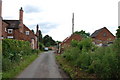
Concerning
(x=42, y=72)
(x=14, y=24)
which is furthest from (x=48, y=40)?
(x=42, y=72)

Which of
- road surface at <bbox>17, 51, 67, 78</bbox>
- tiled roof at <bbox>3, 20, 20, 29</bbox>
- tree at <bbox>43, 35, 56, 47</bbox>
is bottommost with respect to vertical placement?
road surface at <bbox>17, 51, 67, 78</bbox>

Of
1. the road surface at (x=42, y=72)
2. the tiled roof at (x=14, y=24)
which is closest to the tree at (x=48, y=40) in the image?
the tiled roof at (x=14, y=24)

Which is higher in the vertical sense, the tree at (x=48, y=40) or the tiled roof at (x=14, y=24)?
the tiled roof at (x=14, y=24)

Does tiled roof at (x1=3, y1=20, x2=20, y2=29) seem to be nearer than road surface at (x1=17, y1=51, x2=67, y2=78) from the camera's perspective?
No

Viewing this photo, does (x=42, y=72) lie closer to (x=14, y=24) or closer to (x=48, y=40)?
(x=14, y=24)

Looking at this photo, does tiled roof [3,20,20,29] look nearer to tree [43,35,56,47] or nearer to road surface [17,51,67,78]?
road surface [17,51,67,78]

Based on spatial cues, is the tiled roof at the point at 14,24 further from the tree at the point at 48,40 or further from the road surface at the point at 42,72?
the tree at the point at 48,40

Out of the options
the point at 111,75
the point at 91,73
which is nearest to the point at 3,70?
the point at 91,73

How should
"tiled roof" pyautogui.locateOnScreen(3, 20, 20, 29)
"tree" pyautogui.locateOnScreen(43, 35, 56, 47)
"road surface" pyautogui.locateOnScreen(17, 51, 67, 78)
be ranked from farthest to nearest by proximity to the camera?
1. "tree" pyautogui.locateOnScreen(43, 35, 56, 47)
2. "tiled roof" pyautogui.locateOnScreen(3, 20, 20, 29)
3. "road surface" pyautogui.locateOnScreen(17, 51, 67, 78)

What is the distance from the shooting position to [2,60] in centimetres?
1240

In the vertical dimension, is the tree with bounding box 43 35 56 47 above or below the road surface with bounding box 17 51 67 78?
above

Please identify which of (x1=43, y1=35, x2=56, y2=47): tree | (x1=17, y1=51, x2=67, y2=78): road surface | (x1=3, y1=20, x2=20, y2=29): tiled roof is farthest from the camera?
(x1=43, y1=35, x2=56, y2=47): tree

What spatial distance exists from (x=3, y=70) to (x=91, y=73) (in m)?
5.70

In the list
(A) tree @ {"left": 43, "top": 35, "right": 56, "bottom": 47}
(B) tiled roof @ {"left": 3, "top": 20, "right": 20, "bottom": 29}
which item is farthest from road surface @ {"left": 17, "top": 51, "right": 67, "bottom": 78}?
(A) tree @ {"left": 43, "top": 35, "right": 56, "bottom": 47}
